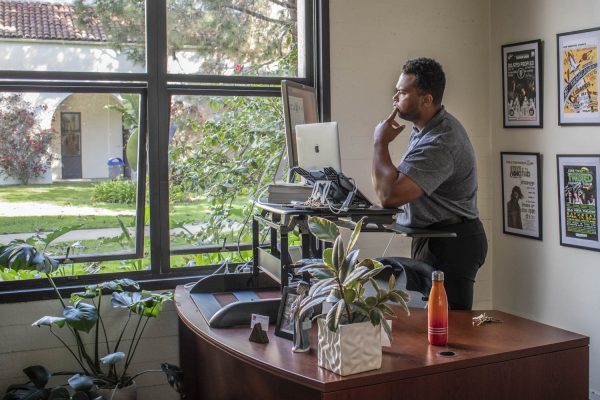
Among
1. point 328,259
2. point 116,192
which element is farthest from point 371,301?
point 116,192

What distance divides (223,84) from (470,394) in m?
2.30

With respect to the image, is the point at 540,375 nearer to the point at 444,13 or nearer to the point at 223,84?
the point at 223,84

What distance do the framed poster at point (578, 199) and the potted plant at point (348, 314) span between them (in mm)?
2005

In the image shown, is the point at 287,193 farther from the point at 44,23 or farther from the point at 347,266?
the point at 44,23

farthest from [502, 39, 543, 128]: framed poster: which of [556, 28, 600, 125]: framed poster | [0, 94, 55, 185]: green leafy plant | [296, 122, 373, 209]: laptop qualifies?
[0, 94, 55, 185]: green leafy plant

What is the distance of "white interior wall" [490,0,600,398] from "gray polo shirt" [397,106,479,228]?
979 millimetres

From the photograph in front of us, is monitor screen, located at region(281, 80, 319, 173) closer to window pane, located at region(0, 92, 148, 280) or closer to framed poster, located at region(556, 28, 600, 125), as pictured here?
window pane, located at region(0, 92, 148, 280)

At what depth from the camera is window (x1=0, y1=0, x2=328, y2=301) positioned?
3.53 metres

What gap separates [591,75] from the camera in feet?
12.1

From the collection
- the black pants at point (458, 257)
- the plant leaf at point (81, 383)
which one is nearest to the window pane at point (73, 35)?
the plant leaf at point (81, 383)

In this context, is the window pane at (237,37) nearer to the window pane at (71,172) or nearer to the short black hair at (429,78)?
the window pane at (71,172)

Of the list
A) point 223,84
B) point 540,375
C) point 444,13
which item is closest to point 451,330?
point 540,375

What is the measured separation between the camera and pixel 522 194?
4.21 m

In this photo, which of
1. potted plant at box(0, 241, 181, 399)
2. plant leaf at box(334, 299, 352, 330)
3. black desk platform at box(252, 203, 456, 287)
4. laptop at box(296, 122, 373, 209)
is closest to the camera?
plant leaf at box(334, 299, 352, 330)
